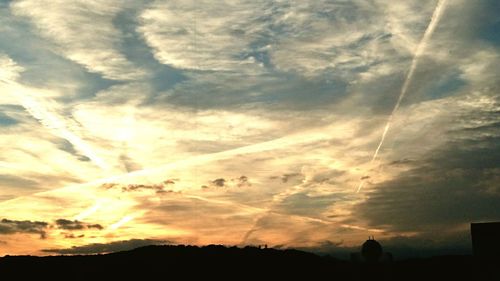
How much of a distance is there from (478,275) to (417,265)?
452cm

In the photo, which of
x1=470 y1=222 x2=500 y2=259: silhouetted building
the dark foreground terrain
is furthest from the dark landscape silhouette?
x1=470 y1=222 x2=500 y2=259: silhouetted building

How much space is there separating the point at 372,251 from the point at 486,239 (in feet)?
24.8

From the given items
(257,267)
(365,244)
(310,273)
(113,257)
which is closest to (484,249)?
(365,244)

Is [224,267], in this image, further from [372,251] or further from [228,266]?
[372,251]

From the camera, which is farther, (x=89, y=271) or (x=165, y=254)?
(x=165, y=254)

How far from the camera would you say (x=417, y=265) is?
39.2 m

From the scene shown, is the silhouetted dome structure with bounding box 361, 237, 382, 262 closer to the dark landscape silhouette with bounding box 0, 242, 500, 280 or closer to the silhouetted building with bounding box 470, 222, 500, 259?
the dark landscape silhouette with bounding box 0, 242, 500, 280

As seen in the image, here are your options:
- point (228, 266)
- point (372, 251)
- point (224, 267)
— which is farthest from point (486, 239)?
point (224, 267)

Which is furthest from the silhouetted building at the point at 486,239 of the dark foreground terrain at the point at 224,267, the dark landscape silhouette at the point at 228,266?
the dark foreground terrain at the point at 224,267

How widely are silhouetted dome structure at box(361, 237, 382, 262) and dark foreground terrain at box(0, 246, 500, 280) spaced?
2.32ft

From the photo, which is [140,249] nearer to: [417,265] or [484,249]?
[417,265]

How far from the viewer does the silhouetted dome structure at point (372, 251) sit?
128 ft

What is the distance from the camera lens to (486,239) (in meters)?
35.3

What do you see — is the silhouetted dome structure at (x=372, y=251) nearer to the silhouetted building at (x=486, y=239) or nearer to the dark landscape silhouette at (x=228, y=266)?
the dark landscape silhouette at (x=228, y=266)
